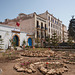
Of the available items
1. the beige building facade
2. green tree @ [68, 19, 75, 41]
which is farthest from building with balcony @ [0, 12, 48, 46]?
green tree @ [68, 19, 75, 41]

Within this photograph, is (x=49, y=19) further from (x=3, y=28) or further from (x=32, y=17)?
(x=3, y=28)

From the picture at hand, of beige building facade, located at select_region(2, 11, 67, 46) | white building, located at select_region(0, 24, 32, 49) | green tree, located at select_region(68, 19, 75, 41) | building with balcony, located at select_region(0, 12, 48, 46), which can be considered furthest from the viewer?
beige building facade, located at select_region(2, 11, 67, 46)

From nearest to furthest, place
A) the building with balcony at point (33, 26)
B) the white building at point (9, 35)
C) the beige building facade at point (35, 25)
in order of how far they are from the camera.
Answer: the white building at point (9, 35) → the building with balcony at point (33, 26) → the beige building facade at point (35, 25)

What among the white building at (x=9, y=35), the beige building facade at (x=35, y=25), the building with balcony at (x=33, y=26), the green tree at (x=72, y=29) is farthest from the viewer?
the beige building facade at (x=35, y=25)

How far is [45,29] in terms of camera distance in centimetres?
3130

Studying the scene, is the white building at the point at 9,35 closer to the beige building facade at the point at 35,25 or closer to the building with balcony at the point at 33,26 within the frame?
the beige building facade at the point at 35,25

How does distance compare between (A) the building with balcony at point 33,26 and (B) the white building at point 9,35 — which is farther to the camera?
(A) the building with balcony at point 33,26

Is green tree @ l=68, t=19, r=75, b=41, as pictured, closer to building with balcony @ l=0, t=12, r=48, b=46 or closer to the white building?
building with balcony @ l=0, t=12, r=48, b=46

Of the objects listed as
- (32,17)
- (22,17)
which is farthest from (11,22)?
(32,17)

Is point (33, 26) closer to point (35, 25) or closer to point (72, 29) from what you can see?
point (35, 25)

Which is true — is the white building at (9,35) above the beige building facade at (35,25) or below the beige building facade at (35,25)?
below

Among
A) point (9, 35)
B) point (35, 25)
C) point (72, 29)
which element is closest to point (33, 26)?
point (35, 25)

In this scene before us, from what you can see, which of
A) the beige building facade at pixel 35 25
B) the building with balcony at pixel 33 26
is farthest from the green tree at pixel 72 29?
the building with balcony at pixel 33 26

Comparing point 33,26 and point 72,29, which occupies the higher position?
point 33,26
